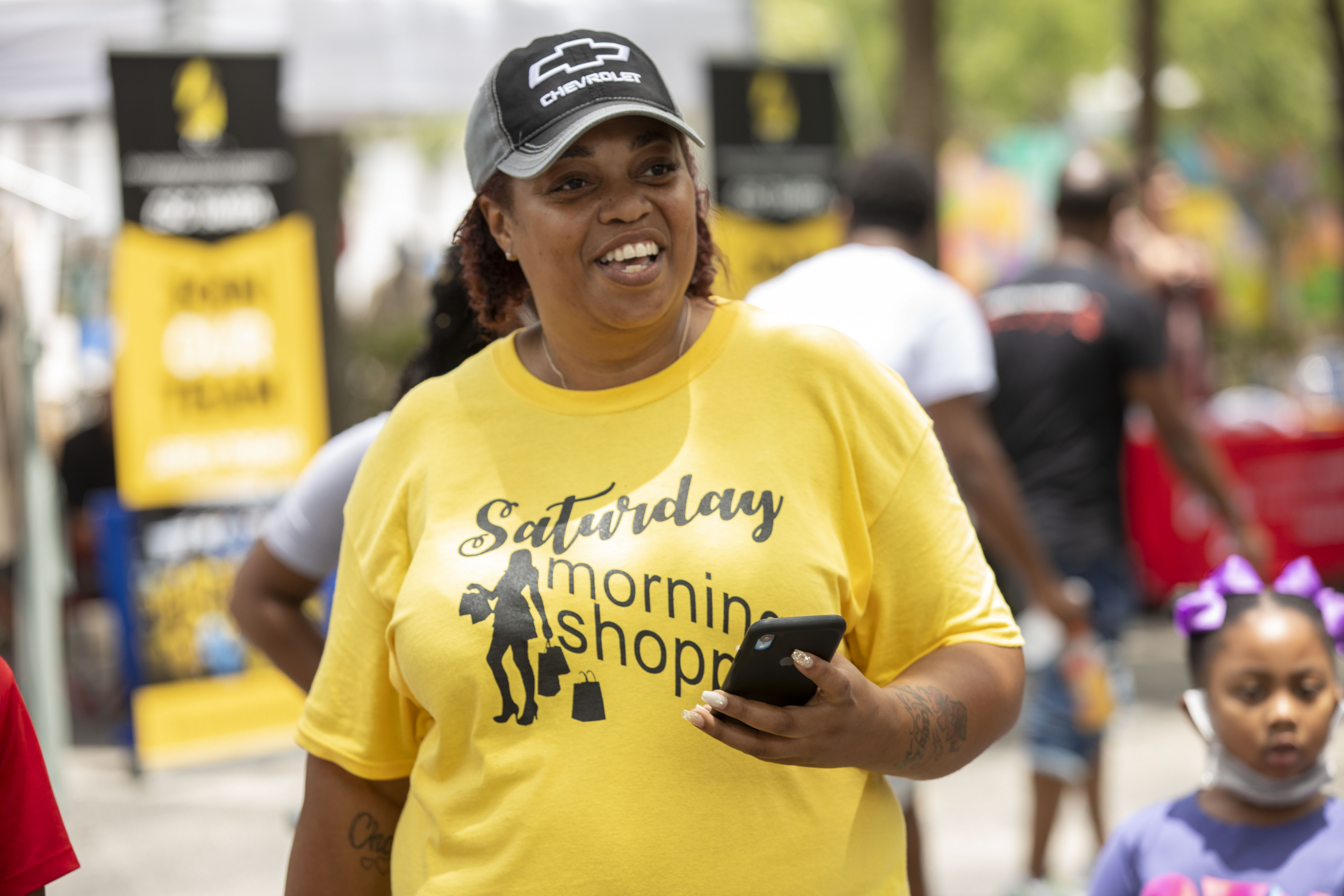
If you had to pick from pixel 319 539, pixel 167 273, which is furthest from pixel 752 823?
pixel 167 273

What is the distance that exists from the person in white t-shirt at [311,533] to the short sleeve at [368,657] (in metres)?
0.64

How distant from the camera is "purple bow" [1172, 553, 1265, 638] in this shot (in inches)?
104

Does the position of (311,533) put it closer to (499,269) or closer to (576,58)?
(499,269)

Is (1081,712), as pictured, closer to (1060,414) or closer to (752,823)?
(1060,414)

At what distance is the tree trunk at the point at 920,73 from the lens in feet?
32.2

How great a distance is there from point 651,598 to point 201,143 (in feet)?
17.5

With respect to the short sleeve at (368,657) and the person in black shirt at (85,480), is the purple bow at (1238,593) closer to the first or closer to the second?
the short sleeve at (368,657)

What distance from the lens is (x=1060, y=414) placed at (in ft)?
15.7

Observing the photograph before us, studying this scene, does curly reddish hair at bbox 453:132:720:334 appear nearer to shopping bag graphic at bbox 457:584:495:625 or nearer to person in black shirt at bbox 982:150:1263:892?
shopping bag graphic at bbox 457:584:495:625

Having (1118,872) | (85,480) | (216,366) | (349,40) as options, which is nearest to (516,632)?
(1118,872)

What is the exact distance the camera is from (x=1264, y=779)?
8.11 ft

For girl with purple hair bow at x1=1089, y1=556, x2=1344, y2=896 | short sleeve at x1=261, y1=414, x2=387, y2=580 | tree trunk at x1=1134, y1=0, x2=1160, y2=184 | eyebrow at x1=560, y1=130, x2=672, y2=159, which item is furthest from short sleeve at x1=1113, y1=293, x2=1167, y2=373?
tree trunk at x1=1134, y1=0, x2=1160, y2=184

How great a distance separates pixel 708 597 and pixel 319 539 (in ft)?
4.18

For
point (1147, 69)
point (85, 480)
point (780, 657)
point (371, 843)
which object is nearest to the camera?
point (780, 657)
